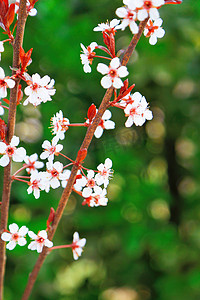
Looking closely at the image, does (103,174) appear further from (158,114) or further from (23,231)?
(158,114)

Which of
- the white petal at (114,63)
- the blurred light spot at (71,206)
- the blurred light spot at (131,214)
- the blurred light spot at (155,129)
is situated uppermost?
the blurred light spot at (155,129)

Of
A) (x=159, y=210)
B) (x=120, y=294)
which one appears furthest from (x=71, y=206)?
(x=120, y=294)

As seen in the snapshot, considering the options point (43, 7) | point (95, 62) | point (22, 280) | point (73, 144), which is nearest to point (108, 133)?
point (73, 144)

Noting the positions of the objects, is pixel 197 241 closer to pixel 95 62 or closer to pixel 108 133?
pixel 108 133

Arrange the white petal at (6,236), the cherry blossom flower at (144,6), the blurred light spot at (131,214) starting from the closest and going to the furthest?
the cherry blossom flower at (144,6)
the white petal at (6,236)
the blurred light spot at (131,214)

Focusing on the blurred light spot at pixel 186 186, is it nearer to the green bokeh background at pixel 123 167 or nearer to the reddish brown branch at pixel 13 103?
the green bokeh background at pixel 123 167

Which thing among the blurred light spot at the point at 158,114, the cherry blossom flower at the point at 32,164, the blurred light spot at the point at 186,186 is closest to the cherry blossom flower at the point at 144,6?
the cherry blossom flower at the point at 32,164

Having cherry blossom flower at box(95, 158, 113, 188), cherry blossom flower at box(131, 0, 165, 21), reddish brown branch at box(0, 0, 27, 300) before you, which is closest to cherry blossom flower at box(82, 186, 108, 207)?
cherry blossom flower at box(95, 158, 113, 188)
